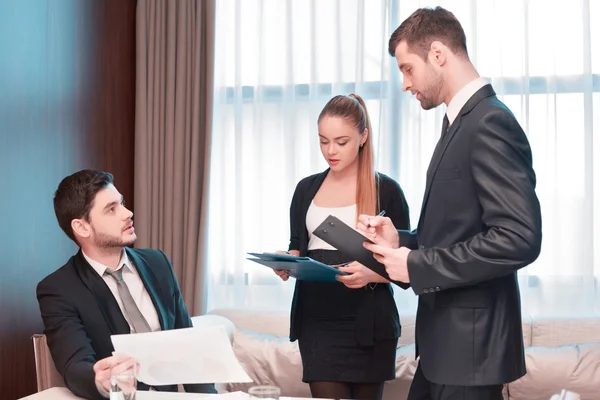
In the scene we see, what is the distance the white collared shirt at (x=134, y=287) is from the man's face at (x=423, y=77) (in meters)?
1.20

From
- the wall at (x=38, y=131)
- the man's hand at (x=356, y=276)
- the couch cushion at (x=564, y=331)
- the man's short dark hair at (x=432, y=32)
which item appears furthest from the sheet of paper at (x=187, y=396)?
the couch cushion at (x=564, y=331)

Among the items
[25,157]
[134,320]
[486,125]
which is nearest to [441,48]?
[486,125]

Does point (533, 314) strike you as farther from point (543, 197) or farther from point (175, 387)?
point (175, 387)

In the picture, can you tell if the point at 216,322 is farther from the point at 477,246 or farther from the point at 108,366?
the point at 477,246

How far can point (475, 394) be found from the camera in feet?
6.05

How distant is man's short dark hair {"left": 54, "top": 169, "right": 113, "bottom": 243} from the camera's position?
2598mm

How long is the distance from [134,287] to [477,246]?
1313 millimetres

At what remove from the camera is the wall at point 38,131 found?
3.12 meters

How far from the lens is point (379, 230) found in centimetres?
222

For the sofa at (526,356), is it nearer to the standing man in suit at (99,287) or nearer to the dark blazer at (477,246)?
the standing man in suit at (99,287)

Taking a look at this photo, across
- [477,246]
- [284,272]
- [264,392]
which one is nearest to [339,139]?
[284,272]

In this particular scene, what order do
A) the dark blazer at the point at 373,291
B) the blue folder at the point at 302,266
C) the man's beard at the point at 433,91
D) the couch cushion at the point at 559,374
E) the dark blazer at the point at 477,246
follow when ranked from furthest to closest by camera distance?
the couch cushion at the point at 559,374 → the dark blazer at the point at 373,291 → the blue folder at the point at 302,266 → the man's beard at the point at 433,91 → the dark blazer at the point at 477,246

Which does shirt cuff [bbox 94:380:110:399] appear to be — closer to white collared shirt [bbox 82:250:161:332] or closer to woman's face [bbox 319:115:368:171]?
white collared shirt [bbox 82:250:161:332]

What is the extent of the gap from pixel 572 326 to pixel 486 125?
2.50m
